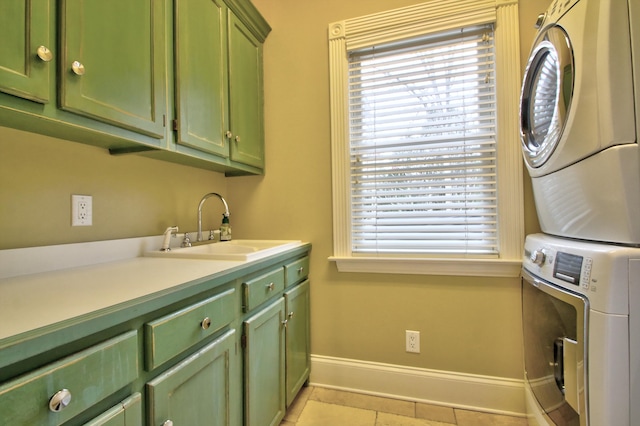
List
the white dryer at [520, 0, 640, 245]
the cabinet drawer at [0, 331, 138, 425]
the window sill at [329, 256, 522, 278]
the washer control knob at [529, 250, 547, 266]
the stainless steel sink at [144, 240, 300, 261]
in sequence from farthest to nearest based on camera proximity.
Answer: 1. the window sill at [329, 256, 522, 278]
2. the stainless steel sink at [144, 240, 300, 261]
3. the washer control knob at [529, 250, 547, 266]
4. the white dryer at [520, 0, 640, 245]
5. the cabinet drawer at [0, 331, 138, 425]

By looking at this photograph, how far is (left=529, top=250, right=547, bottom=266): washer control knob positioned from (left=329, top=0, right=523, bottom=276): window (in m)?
0.38

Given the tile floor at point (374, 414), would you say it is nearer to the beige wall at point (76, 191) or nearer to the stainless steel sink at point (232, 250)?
the stainless steel sink at point (232, 250)

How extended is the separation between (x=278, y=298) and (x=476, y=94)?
1.54 meters

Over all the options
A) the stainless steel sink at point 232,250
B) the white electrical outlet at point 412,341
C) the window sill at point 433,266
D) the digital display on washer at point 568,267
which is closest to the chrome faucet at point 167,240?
the stainless steel sink at point 232,250

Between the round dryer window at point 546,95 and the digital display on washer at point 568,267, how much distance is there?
1.32 ft

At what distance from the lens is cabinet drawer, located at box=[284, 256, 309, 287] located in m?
1.60

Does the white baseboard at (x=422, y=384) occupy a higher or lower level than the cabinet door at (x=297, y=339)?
lower

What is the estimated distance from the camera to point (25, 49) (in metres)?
0.77

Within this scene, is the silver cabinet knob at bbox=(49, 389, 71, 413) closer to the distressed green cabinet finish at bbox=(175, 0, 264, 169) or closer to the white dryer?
the distressed green cabinet finish at bbox=(175, 0, 264, 169)

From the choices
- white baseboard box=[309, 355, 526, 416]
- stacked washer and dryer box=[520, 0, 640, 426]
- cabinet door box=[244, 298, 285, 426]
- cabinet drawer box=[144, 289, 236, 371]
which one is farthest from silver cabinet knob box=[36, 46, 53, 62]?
white baseboard box=[309, 355, 526, 416]

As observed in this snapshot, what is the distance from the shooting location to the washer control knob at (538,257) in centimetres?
114

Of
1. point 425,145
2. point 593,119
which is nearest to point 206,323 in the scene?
point 593,119

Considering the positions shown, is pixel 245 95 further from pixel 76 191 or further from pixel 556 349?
pixel 556 349

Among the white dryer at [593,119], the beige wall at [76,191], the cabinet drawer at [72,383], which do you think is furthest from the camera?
the beige wall at [76,191]
